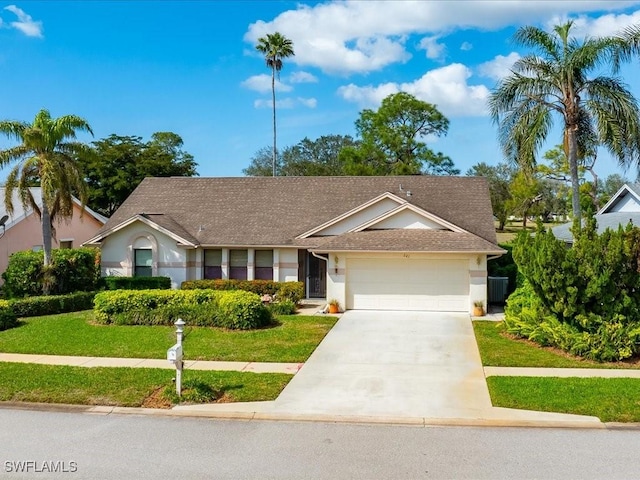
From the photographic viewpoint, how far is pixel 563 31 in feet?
68.6

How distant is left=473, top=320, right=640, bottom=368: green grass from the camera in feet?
43.2

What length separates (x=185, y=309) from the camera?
59.4ft

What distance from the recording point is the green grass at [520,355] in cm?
1317

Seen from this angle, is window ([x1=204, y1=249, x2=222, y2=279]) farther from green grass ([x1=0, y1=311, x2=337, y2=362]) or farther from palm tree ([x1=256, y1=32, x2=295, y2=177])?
→ palm tree ([x1=256, y1=32, x2=295, y2=177])

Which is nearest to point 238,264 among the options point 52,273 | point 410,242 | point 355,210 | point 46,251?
point 355,210

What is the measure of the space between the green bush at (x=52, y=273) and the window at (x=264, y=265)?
21.9 ft

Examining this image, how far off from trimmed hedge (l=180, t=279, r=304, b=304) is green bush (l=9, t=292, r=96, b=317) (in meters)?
3.87

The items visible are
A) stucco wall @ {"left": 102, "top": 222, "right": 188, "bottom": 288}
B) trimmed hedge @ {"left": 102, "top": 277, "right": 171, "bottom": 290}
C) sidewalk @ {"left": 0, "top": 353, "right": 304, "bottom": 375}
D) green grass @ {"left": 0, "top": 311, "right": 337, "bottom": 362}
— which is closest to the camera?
sidewalk @ {"left": 0, "top": 353, "right": 304, "bottom": 375}

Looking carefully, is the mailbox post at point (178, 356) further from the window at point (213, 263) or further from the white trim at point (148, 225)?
the window at point (213, 263)

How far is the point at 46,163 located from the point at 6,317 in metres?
5.96

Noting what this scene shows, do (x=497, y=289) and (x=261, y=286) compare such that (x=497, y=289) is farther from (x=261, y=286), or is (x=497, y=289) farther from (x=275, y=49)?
(x=275, y=49)

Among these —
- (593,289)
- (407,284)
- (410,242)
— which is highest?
(410,242)

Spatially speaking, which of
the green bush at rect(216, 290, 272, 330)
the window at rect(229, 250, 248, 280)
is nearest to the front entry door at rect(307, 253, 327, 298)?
the window at rect(229, 250, 248, 280)

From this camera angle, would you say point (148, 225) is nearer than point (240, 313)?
No
